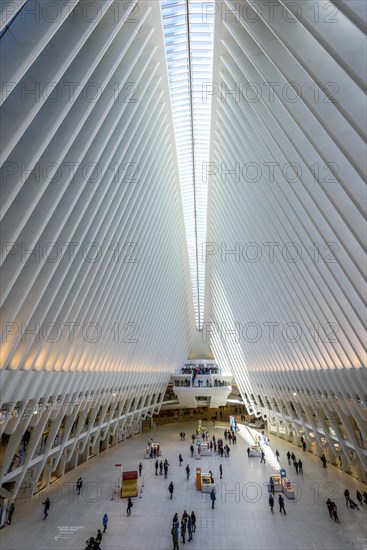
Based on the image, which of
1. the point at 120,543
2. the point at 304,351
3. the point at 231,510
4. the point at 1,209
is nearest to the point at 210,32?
the point at 1,209

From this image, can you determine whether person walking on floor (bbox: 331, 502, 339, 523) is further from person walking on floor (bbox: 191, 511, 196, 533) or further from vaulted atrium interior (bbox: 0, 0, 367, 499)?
person walking on floor (bbox: 191, 511, 196, 533)

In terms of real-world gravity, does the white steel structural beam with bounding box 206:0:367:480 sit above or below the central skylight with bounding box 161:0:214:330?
below

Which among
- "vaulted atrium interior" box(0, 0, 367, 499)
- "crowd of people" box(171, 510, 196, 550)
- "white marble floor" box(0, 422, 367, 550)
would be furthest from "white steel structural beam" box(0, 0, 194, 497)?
"crowd of people" box(171, 510, 196, 550)

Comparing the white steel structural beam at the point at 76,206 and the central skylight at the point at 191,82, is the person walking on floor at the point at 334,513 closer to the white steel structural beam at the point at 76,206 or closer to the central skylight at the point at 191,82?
the white steel structural beam at the point at 76,206

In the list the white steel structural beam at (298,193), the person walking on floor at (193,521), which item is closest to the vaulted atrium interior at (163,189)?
the white steel structural beam at (298,193)

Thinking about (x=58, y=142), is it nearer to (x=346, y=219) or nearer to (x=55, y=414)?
(x=346, y=219)

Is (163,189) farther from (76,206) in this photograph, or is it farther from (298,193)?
(298,193)
